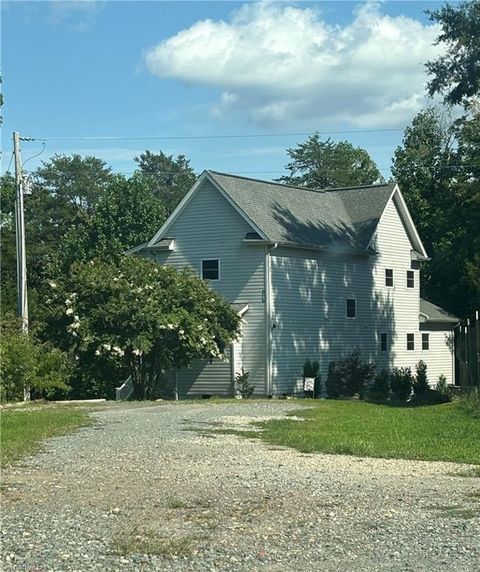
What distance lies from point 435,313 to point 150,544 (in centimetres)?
3799

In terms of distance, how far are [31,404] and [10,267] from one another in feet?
103

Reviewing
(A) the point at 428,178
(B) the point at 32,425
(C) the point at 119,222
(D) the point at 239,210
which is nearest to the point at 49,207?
(C) the point at 119,222

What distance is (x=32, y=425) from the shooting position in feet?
59.4

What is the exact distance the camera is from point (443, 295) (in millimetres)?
47875

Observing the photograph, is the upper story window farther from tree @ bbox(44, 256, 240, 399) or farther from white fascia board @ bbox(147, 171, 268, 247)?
tree @ bbox(44, 256, 240, 399)

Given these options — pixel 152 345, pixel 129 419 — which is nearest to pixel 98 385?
pixel 152 345

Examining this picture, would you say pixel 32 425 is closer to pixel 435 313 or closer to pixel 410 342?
pixel 410 342

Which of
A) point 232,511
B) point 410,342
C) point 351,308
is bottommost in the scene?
point 232,511

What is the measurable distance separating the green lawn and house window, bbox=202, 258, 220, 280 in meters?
12.2

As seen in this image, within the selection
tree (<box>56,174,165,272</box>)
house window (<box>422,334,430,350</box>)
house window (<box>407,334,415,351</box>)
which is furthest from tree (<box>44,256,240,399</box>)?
tree (<box>56,174,165,272</box>)

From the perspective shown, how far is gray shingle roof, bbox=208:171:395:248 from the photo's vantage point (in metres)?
34.2

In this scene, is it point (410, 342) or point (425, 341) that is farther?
point (425, 341)

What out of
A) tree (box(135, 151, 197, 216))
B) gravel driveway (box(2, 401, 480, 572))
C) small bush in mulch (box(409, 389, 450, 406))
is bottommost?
small bush in mulch (box(409, 389, 450, 406))

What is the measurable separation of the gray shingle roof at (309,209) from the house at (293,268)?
0.06 metres
